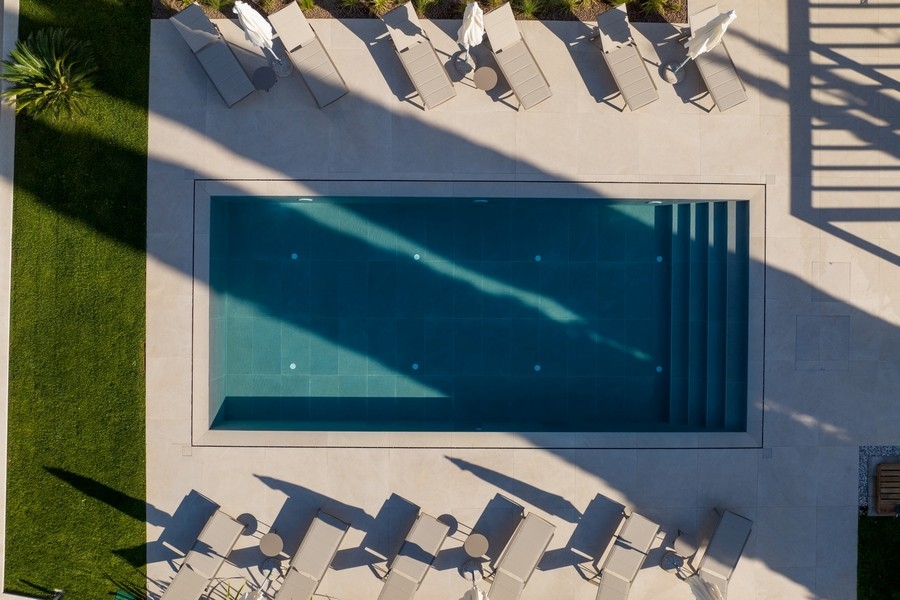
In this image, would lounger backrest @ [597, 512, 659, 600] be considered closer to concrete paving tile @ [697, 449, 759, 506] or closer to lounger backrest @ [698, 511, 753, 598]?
lounger backrest @ [698, 511, 753, 598]

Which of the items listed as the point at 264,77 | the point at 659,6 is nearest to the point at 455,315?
the point at 264,77

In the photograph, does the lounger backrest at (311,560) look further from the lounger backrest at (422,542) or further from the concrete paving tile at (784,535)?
the concrete paving tile at (784,535)

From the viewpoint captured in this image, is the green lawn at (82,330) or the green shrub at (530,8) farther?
the green lawn at (82,330)

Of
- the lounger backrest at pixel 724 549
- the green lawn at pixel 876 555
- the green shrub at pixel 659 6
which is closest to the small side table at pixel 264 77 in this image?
the green shrub at pixel 659 6

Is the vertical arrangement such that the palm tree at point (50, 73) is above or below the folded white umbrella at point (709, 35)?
below

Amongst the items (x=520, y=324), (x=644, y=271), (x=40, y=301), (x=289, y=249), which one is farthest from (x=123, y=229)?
(x=644, y=271)

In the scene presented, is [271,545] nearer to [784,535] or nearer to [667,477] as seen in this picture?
[667,477]

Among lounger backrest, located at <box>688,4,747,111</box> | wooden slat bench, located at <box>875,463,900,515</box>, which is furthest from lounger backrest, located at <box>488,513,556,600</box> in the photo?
lounger backrest, located at <box>688,4,747,111</box>

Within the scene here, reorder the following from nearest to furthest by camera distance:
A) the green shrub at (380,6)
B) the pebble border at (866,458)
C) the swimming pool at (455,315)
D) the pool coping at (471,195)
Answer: the green shrub at (380,6)
the pool coping at (471,195)
the pebble border at (866,458)
the swimming pool at (455,315)
